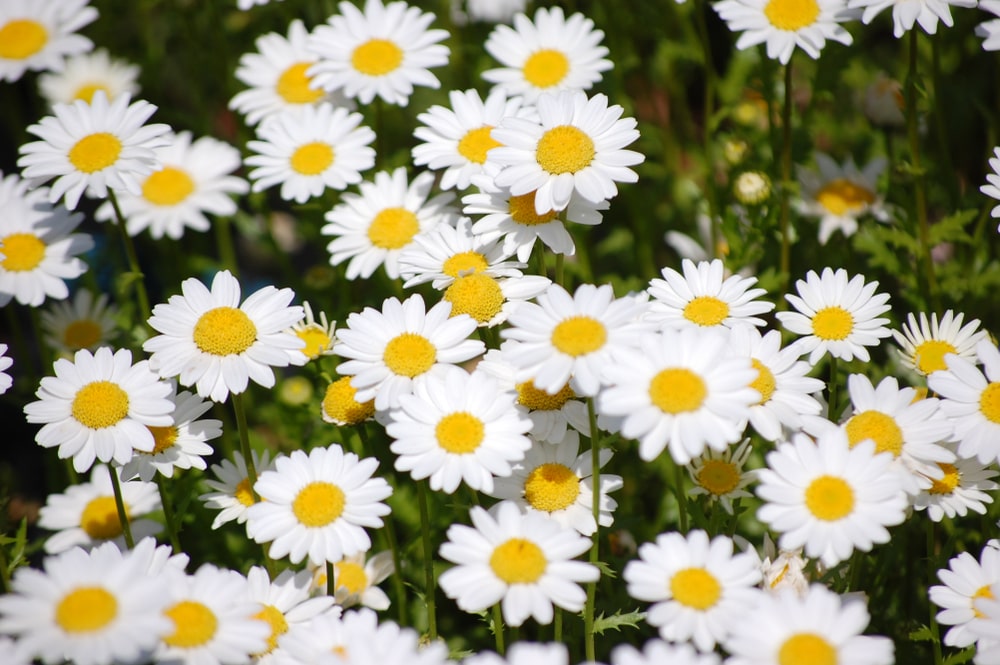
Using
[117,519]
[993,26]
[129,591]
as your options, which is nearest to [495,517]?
[129,591]

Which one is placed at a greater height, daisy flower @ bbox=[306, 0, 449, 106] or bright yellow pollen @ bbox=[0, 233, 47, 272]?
daisy flower @ bbox=[306, 0, 449, 106]

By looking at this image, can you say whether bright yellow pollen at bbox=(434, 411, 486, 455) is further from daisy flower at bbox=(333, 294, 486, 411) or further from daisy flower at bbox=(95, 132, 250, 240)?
daisy flower at bbox=(95, 132, 250, 240)

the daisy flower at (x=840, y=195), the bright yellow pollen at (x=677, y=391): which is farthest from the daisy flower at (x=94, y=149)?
the daisy flower at (x=840, y=195)

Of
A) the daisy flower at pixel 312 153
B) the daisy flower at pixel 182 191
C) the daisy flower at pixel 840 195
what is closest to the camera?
the daisy flower at pixel 312 153

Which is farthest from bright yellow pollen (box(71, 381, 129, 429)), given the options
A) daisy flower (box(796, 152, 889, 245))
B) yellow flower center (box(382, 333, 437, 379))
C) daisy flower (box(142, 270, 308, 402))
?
daisy flower (box(796, 152, 889, 245))

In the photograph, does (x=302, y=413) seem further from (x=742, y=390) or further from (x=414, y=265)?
(x=742, y=390)

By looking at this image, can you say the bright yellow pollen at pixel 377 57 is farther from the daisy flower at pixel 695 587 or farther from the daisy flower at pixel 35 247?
the daisy flower at pixel 695 587

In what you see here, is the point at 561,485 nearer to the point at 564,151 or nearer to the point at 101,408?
the point at 564,151
